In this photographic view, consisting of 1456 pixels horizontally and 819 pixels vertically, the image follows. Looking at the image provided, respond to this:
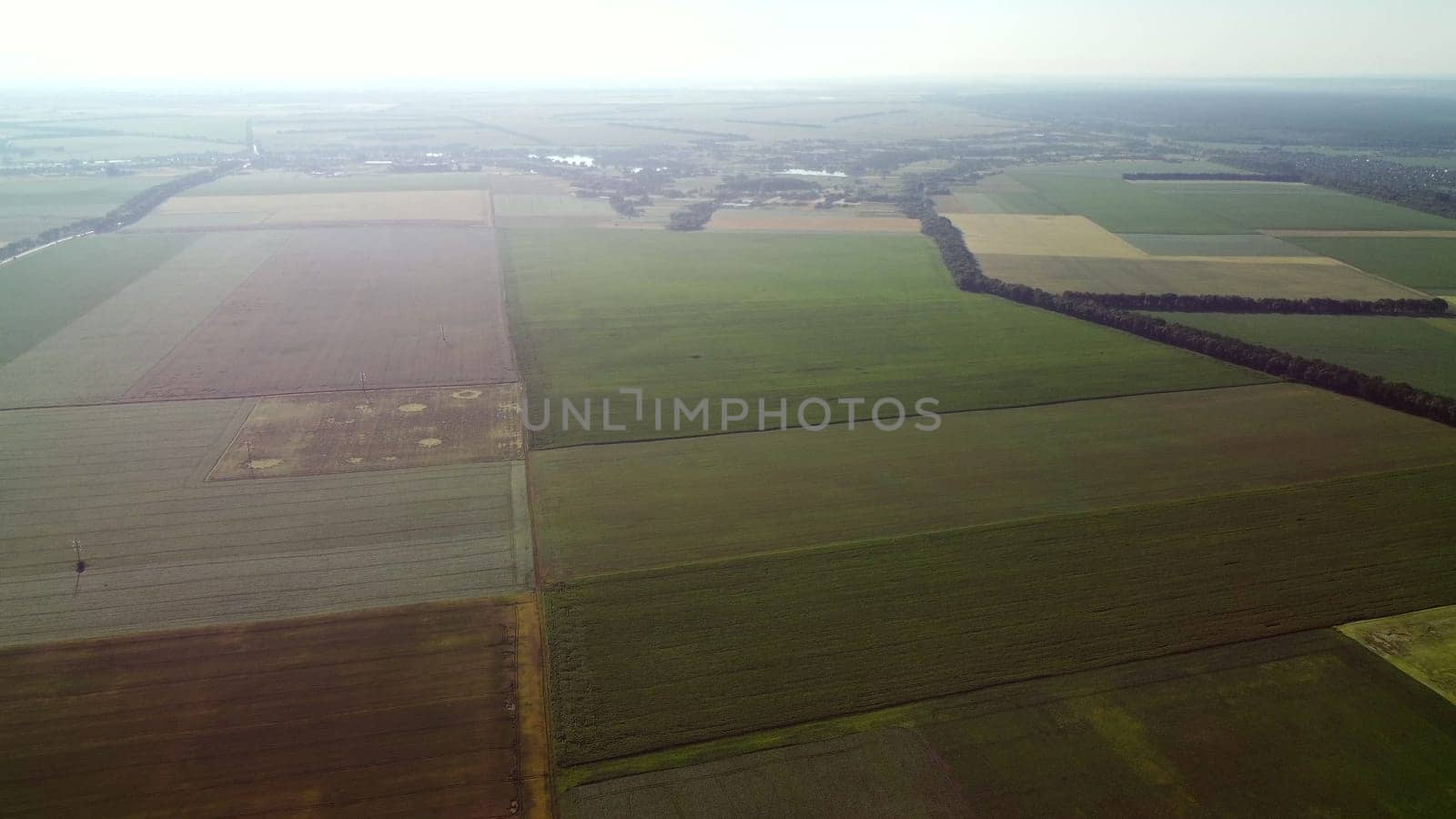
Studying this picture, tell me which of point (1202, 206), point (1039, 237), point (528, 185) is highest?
point (528, 185)

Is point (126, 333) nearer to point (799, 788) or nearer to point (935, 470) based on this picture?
point (935, 470)

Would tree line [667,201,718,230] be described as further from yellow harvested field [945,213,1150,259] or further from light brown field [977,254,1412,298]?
light brown field [977,254,1412,298]

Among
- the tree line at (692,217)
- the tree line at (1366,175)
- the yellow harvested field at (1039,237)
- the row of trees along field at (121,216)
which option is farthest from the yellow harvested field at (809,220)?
the tree line at (1366,175)

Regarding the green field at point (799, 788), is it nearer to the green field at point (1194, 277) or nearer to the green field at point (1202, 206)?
the green field at point (1194, 277)

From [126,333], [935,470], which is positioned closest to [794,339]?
[935,470]

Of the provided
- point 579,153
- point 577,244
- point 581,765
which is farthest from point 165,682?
point 579,153

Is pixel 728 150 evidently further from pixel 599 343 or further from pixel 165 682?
pixel 165 682

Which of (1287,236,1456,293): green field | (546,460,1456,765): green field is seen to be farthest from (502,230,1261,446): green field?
(1287,236,1456,293): green field
